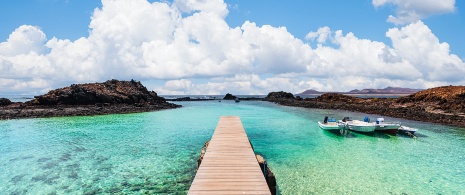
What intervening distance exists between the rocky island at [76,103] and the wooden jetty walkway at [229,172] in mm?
43196

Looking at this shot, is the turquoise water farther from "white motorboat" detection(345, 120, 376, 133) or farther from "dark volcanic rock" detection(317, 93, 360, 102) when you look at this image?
"dark volcanic rock" detection(317, 93, 360, 102)

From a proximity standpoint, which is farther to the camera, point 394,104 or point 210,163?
point 394,104

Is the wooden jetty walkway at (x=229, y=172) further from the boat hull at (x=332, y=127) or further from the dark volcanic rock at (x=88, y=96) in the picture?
the dark volcanic rock at (x=88, y=96)

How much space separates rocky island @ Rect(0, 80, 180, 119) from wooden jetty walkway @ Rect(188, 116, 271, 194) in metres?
43.2

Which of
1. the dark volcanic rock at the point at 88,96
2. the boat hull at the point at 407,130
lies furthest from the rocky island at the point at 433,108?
the dark volcanic rock at the point at 88,96

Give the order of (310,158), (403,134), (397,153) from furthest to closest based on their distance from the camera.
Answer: (403,134), (397,153), (310,158)

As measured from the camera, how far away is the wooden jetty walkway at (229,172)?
7723mm

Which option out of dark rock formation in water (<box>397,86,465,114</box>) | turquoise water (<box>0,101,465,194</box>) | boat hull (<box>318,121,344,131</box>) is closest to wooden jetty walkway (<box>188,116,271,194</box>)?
turquoise water (<box>0,101,465,194</box>)

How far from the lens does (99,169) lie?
15.3 metres

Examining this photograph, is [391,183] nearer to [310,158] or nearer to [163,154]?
[310,158]

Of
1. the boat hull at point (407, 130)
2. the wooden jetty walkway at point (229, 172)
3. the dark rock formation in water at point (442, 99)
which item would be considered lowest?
the boat hull at point (407, 130)

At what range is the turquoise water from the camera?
12.7 m

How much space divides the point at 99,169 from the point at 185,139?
33.1 feet

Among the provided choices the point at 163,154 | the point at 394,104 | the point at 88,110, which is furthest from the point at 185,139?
the point at 394,104
